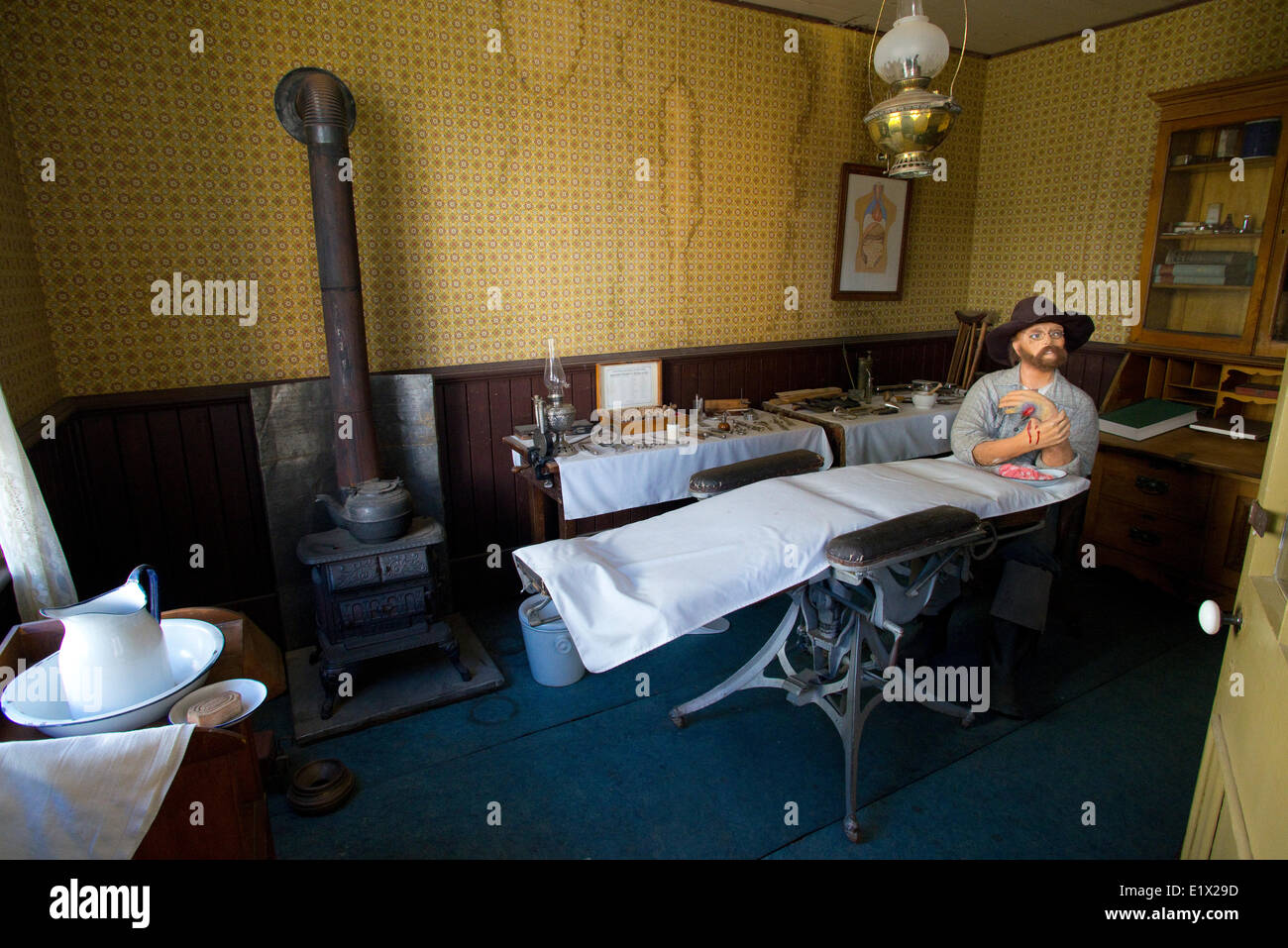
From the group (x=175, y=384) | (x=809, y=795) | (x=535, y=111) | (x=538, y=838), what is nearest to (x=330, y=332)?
(x=175, y=384)

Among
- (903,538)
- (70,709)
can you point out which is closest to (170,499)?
(70,709)

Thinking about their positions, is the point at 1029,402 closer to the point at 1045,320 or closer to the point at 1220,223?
the point at 1045,320

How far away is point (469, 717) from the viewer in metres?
3.19

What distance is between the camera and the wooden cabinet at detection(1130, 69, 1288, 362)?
3.87m

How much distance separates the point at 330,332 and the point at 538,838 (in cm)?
225

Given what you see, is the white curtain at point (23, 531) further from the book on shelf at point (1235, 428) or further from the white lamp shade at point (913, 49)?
the book on shelf at point (1235, 428)

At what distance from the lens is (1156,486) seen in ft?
13.1

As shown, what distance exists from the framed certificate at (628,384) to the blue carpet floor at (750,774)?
5.25 feet

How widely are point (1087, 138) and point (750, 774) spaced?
4.75 m

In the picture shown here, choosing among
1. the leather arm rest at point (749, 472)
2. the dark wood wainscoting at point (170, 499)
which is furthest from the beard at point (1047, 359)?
the dark wood wainscoting at point (170, 499)

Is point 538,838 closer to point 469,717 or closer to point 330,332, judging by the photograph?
point 469,717

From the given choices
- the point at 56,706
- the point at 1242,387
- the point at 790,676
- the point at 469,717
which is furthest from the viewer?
the point at 1242,387

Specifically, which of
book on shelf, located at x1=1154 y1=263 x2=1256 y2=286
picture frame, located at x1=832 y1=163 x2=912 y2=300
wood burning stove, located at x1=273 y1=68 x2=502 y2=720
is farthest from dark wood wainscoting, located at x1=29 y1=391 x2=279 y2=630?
book on shelf, located at x1=1154 y1=263 x2=1256 y2=286

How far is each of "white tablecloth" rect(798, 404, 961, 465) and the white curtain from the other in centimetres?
358
